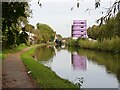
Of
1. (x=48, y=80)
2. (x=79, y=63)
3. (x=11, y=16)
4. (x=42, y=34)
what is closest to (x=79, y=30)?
(x=11, y=16)

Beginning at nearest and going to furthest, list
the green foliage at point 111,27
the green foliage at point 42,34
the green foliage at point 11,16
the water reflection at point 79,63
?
the green foliage at point 111,27 < the green foliage at point 11,16 < the water reflection at point 79,63 < the green foliage at point 42,34

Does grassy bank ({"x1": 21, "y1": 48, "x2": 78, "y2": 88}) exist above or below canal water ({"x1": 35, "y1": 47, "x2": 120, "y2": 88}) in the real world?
above

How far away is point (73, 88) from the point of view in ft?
38.0

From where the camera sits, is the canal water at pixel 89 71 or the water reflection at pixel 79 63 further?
the water reflection at pixel 79 63

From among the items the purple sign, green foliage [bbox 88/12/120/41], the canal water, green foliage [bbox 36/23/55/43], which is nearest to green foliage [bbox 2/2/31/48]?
the purple sign

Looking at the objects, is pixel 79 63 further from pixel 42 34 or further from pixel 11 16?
pixel 42 34

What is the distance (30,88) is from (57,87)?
107cm

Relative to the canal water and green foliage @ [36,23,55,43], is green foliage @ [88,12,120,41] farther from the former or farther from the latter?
green foliage @ [36,23,55,43]

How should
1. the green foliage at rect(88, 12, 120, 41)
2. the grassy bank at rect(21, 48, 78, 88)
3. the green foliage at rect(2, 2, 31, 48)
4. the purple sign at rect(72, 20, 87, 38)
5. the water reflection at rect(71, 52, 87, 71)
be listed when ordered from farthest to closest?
the water reflection at rect(71, 52, 87, 71) → the grassy bank at rect(21, 48, 78, 88) → the green foliage at rect(2, 2, 31, 48) → the purple sign at rect(72, 20, 87, 38) → the green foliage at rect(88, 12, 120, 41)

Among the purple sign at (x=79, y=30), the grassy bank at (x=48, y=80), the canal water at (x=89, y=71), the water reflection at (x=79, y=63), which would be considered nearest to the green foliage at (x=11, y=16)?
the purple sign at (x=79, y=30)

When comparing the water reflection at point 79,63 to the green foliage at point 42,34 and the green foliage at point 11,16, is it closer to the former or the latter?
the green foliage at point 11,16

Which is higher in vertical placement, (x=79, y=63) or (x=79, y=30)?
(x=79, y=30)

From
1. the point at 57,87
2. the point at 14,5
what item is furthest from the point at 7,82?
the point at 14,5

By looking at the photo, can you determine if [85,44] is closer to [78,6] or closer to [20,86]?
[20,86]
